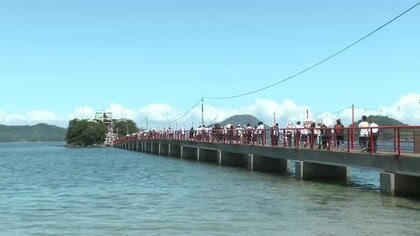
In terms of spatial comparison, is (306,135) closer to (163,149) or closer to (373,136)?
(373,136)

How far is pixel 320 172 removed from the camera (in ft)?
107

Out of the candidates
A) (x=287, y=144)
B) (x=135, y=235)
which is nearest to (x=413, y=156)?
(x=135, y=235)

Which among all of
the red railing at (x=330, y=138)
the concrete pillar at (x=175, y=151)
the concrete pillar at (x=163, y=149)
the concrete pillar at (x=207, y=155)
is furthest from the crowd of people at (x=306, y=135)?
the concrete pillar at (x=163, y=149)

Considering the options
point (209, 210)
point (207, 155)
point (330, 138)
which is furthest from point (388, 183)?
point (207, 155)

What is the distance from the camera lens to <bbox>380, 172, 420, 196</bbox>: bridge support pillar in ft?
76.0

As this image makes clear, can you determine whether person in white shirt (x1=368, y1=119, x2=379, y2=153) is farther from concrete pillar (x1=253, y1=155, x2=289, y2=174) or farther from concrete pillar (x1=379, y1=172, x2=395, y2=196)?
concrete pillar (x1=253, y1=155, x2=289, y2=174)

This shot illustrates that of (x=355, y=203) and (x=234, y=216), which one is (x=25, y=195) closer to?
(x=234, y=216)

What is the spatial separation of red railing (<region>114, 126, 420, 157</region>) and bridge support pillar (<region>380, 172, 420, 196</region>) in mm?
938

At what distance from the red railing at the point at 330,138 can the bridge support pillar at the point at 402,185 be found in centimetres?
94

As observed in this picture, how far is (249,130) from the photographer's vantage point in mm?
43719

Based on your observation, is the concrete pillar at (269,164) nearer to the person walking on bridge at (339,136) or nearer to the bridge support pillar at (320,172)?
the bridge support pillar at (320,172)

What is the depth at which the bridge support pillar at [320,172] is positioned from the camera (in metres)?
32.3

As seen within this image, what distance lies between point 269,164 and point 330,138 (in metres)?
12.1

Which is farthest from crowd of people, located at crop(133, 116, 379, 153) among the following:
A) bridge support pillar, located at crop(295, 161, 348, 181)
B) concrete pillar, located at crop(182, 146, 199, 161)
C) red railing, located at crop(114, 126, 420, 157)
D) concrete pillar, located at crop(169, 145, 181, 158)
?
concrete pillar, located at crop(169, 145, 181, 158)
